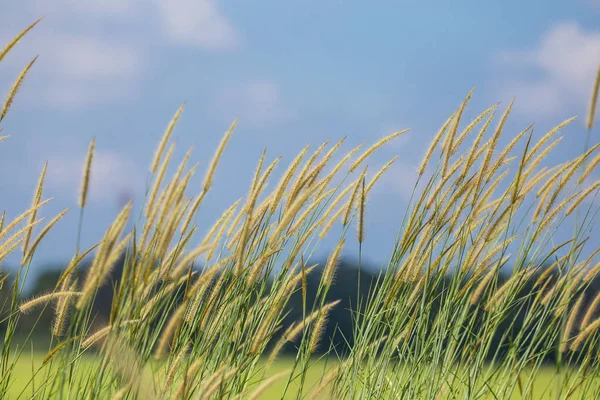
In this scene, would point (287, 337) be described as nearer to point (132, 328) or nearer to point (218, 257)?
point (218, 257)

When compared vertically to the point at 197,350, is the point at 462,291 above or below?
above

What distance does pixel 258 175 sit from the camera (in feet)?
6.02

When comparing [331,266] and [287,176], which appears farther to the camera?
[331,266]

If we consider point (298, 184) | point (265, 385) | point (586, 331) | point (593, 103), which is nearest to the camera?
point (265, 385)

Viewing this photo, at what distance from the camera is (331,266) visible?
201 centimetres

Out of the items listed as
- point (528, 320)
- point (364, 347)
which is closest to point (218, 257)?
point (364, 347)

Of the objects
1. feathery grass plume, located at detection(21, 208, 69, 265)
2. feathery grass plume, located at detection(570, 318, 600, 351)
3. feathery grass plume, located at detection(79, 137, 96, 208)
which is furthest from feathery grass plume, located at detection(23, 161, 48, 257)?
feathery grass plume, located at detection(570, 318, 600, 351)

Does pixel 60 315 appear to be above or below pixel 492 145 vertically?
below

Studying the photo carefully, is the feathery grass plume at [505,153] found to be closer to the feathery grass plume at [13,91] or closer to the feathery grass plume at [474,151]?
the feathery grass plume at [474,151]

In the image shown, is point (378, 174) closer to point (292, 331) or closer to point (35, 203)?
point (292, 331)

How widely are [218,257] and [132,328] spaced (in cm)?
57

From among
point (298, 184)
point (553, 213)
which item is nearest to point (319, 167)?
point (298, 184)

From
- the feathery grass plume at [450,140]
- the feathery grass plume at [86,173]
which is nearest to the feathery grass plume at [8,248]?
the feathery grass plume at [86,173]

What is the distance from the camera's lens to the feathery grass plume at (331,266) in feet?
6.49
